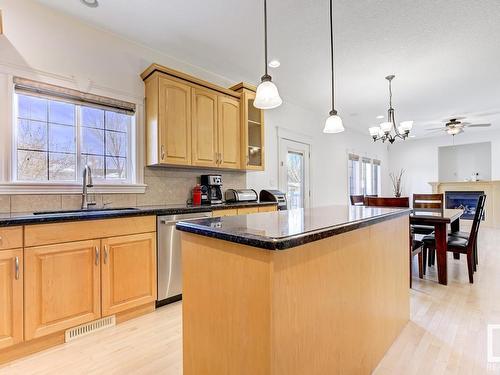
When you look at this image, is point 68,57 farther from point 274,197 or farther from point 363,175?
point 363,175

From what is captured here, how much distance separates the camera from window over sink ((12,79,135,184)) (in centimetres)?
226

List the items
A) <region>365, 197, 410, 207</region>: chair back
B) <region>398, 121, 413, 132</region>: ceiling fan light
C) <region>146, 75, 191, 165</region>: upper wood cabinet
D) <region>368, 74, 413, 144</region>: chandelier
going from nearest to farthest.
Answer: <region>146, 75, 191, 165</region>: upper wood cabinet < <region>365, 197, 410, 207</region>: chair back < <region>368, 74, 413, 144</region>: chandelier < <region>398, 121, 413, 132</region>: ceiling fan light

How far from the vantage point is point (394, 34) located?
2.70 metres

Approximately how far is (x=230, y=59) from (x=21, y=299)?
3.01m

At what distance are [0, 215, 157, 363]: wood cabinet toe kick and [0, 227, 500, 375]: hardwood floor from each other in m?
0.16

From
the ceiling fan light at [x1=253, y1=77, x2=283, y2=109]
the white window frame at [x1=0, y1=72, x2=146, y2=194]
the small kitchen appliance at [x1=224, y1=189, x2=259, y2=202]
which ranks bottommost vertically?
the small kitchen appliance at [x1=224, y1=189, x2=259, y2=202]

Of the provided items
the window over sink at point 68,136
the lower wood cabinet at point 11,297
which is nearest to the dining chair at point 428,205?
the window over sink at point 68,136

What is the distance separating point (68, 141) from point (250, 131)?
2.12 meters

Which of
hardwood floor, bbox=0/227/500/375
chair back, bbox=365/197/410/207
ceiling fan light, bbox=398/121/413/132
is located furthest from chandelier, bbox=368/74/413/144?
hardwood floor, bbox=0/227/500/375

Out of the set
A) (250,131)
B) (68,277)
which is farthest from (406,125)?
(68,277)

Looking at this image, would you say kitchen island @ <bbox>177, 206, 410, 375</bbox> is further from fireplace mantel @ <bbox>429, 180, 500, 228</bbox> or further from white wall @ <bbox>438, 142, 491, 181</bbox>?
white wall @ <bbox>438, 142, 491, 181</bbox>

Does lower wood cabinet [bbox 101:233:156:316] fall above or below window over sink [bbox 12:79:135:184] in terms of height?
below

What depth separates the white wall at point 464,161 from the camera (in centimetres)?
743

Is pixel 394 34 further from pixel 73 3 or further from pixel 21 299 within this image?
pixel 21 299
